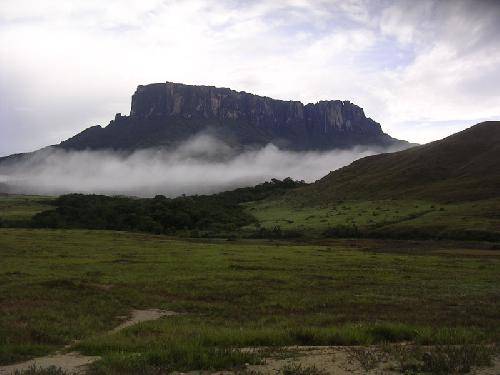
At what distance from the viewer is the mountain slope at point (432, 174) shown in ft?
439

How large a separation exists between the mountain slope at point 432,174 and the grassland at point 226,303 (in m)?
79.0

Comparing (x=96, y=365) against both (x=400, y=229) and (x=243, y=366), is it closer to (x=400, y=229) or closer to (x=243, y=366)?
(x=243, y=366)

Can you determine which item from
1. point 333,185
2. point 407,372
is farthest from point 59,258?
point 333,185

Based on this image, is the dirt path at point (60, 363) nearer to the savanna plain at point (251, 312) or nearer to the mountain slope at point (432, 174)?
the savanna plain at point (251, 312)

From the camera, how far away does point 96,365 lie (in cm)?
1242

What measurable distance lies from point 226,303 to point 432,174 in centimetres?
14310

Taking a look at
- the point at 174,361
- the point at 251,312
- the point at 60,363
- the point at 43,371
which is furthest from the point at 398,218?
the point at 43,371

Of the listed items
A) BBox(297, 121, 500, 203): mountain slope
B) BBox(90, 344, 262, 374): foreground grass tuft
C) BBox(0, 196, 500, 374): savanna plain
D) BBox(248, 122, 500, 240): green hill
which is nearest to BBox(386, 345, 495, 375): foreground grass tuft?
BBox(0, 196, 500, 374): savanna plain

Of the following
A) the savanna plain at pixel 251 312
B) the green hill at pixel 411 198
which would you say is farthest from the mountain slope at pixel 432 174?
the savanna plain at pixel 251 312

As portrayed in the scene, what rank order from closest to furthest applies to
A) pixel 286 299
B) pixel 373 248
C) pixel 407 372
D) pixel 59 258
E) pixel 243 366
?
pixel 407 372 < pixel 243 366 < pixel 286 299 < pixel 59 258 < pixel 373 248

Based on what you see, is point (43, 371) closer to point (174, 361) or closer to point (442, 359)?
point (174, 361)

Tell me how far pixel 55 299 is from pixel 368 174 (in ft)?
525

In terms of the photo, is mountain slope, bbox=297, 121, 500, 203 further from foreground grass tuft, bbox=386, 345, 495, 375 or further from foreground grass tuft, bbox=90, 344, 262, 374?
foreground grass tuft, bbox=90, 344, 262, 374

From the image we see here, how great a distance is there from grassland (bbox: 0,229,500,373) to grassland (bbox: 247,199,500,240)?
29973 mm
